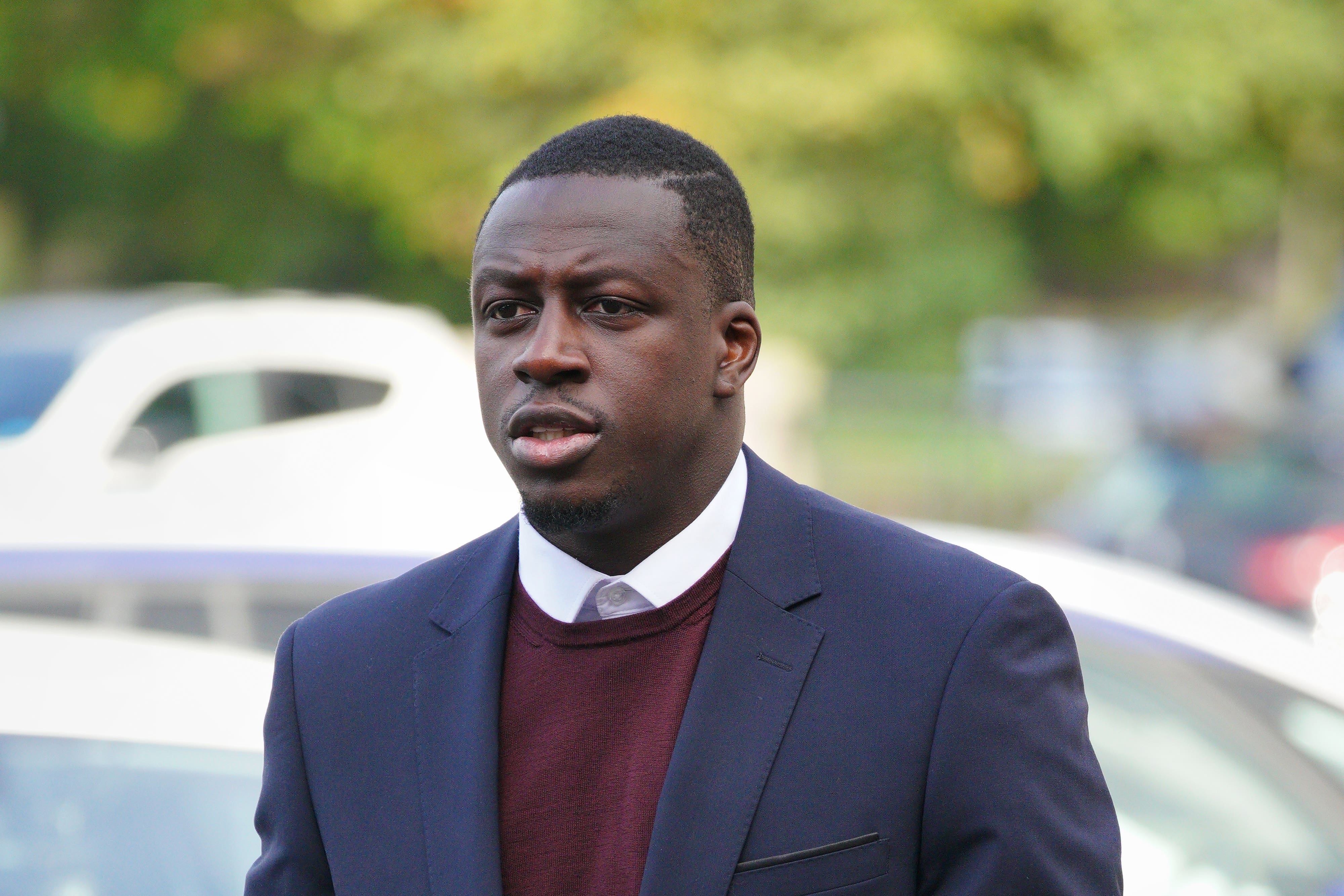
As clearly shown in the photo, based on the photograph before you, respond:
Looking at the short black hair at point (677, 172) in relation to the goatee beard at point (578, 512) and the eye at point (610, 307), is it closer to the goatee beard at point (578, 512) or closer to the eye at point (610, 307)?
the eye at point (610, 307)

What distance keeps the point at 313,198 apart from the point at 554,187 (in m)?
17.7

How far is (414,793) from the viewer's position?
205 centimetres

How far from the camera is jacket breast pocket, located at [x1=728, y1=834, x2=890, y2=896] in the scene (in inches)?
73.1

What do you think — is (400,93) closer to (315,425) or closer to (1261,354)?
(315,425)

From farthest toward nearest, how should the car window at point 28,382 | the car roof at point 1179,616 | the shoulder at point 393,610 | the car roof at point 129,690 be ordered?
1. the car window at point 28,382
2. the car roof at point 1179,616
3. the car roof at point 129,690
4. the shoulder at point 393,610

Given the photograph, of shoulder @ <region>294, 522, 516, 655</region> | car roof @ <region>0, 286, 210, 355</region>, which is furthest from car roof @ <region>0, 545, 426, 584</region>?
car roof @ <region>0, 286, 210, 355</region>

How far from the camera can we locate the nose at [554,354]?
1.96 meters

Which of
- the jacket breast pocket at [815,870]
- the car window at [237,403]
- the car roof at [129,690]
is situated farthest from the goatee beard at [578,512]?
the car window at [237,403]

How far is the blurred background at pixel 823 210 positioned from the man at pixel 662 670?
3.75 metres

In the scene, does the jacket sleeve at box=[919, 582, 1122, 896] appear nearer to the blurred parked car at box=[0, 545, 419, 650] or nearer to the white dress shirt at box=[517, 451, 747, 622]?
the white dress shirt at box=[517, 451, 747, 622]

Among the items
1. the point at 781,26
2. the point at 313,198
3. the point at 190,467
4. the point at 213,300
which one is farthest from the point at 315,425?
the point at 313,198

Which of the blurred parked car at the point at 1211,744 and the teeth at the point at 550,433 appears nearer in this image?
the teeth at the point at 550,433

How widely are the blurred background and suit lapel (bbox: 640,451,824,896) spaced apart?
3.82 m

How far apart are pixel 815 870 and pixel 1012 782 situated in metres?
0.25
